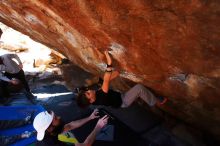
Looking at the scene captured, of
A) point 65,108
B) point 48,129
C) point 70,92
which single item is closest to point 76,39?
point 48,129

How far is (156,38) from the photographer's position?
3.61 metres

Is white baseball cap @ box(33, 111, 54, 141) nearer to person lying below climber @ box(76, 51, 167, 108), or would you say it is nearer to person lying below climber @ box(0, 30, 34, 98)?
person lying below climber @ box(76, 51, 167, 108)

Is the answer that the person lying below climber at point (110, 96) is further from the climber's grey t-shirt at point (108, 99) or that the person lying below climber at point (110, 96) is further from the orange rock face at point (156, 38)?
the orange rock face at point (156, 38)

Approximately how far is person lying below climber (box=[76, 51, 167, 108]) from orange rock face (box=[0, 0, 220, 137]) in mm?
150

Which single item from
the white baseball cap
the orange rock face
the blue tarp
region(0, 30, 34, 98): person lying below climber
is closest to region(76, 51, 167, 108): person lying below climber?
the orange rock face

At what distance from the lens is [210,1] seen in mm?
2754

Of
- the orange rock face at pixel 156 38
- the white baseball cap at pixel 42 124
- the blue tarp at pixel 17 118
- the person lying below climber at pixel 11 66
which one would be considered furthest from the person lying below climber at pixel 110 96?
the person lying below climber at pixel 11 66

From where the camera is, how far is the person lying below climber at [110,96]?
4.80m

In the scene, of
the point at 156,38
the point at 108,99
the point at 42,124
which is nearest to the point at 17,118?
the point at 42,124

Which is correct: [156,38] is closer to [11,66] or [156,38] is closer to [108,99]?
[108,99]

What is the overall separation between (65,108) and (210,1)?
4984mm

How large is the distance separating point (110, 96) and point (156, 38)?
181 cm

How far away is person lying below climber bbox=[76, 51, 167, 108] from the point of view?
480 centimetres

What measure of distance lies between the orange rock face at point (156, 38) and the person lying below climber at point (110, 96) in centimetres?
15
